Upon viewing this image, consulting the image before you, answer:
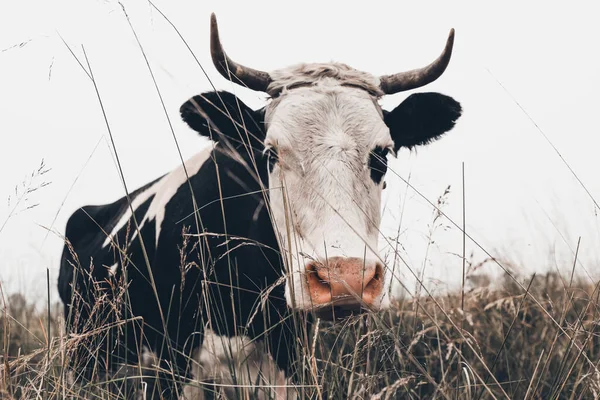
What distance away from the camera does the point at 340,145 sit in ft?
11.9

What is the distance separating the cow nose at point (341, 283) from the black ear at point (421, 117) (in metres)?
1.63

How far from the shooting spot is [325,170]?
3.49 meters

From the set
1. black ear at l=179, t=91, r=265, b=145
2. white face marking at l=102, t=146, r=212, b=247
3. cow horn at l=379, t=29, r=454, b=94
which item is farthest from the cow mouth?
cow horn at l=379, t=29, r=454, b=94

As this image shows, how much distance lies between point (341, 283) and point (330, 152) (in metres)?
0.94

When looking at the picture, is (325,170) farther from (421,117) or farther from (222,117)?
(421,117)

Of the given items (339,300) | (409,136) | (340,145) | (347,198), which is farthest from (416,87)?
(339,300)

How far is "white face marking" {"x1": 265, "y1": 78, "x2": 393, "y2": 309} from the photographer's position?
318 cm

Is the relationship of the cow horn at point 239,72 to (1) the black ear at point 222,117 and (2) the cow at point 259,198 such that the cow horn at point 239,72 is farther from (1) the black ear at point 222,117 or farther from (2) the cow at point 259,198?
(1) the black ear at point 222,117

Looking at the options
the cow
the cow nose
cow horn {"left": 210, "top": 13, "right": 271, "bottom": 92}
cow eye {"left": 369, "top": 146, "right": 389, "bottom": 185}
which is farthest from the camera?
cow horn {"left": 210, "top": 13, "right": 271, "bottom": 92}

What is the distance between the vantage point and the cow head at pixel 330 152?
2959 mm

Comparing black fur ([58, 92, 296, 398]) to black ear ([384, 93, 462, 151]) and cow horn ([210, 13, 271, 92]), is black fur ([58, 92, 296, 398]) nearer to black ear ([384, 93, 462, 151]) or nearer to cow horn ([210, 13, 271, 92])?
cow horn ([210, 13, 271, 92])

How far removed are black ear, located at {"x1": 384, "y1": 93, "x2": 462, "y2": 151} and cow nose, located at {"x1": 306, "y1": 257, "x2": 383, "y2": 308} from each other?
1.63 metres

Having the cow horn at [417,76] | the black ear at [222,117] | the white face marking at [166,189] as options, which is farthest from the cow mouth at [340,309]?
the cow horn at [417,76]

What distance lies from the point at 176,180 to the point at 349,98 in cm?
146
